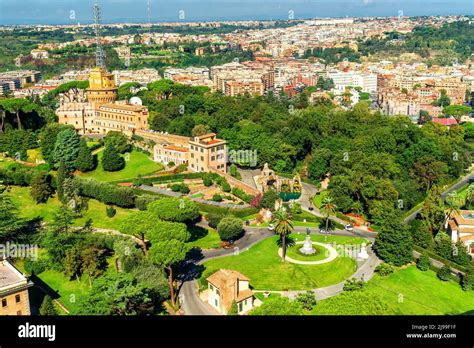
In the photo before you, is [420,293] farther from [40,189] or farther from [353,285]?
[40,189]

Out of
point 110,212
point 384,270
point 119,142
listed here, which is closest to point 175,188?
point 110,212

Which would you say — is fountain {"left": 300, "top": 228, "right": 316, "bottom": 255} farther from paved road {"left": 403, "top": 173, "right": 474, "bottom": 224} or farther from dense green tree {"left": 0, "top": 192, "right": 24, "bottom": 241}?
dense green tree {"left": 0, "top": 192, "right": 24, "bottom": 241}

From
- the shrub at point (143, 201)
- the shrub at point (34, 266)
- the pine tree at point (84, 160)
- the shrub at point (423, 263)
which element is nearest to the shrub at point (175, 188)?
the shrub at point (143, 201)

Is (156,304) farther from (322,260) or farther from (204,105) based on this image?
(204,105)

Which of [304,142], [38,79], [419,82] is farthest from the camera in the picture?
[38,79]

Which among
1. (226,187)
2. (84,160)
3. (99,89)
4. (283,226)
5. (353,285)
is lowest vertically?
(353,285)

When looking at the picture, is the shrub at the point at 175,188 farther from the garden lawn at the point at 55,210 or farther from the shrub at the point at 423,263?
the shrub at the point at 423,263

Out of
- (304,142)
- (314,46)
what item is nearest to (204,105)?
(304,142)
